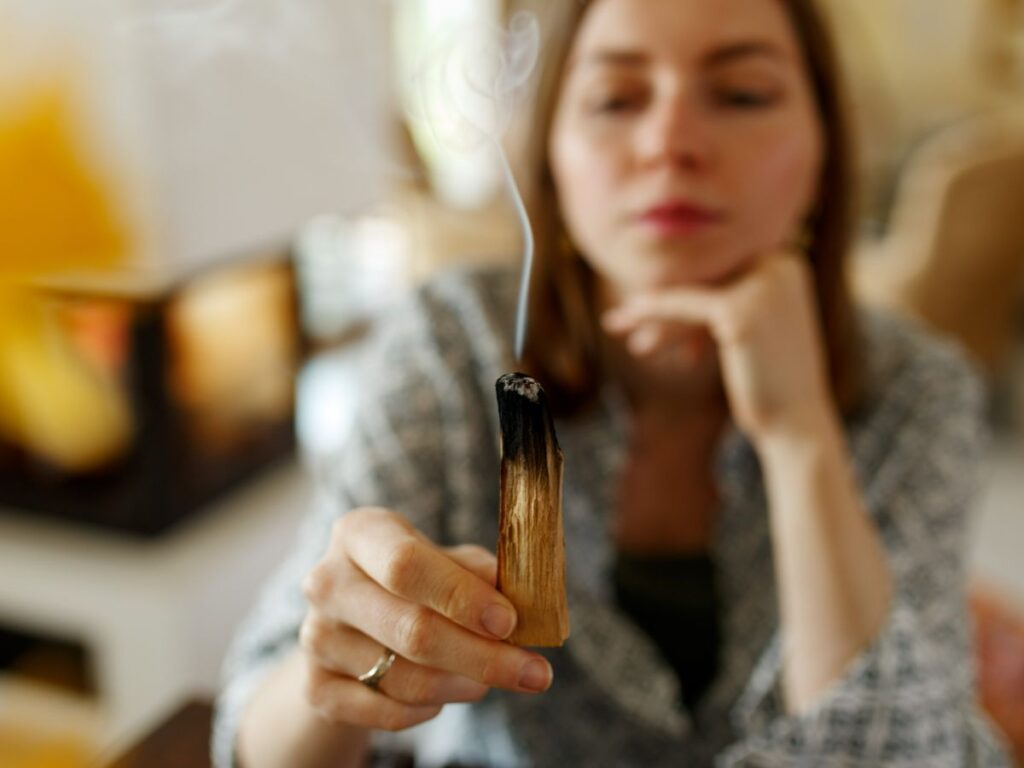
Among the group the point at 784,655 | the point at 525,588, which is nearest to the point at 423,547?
the point at 525,588

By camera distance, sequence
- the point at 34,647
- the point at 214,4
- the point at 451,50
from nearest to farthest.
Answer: the point at 451,50 → the point at 214,4 → the point at 34,647

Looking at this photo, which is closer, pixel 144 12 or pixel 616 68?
pixel 616 68

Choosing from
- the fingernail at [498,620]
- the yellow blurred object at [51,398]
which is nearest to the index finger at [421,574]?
the fingernail at [498,620]

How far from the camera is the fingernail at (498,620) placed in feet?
1.22

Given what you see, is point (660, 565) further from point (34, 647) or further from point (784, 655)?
point (34, 647)

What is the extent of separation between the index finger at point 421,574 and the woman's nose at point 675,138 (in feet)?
0.93

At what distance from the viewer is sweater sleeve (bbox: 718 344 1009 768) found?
2.23ft

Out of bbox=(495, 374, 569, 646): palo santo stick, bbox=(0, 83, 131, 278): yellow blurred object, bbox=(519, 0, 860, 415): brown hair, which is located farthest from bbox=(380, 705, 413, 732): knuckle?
bbox=(0, 83, 131, 278): yellow blurred object

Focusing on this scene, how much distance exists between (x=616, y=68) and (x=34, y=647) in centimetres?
137

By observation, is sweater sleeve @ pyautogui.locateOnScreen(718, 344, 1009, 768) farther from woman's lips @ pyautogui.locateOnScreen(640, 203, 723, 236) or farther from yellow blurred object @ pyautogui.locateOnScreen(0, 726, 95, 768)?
yellow blurred object @ pyautogui.locateOnScreen(0, 726, 95, 768)

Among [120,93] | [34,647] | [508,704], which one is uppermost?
[120,93]

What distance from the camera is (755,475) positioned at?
2.99 ft

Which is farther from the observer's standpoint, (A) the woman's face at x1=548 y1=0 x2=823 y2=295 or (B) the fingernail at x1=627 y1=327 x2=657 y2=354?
(B) the fingernail at x1=627 y1=327 x2=657 y2=354

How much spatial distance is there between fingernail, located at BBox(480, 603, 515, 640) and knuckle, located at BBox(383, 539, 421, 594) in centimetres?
4
